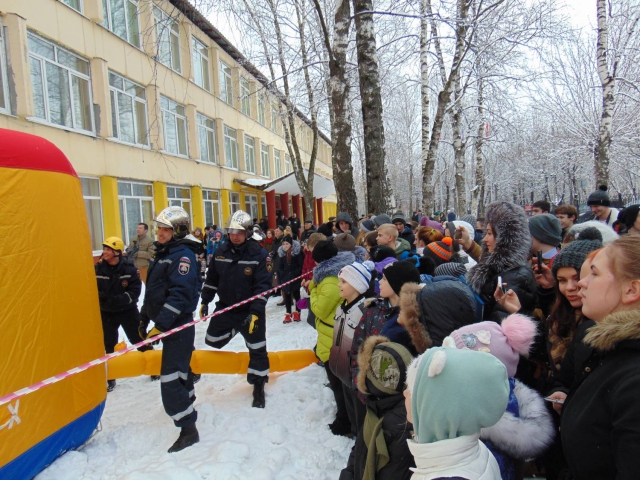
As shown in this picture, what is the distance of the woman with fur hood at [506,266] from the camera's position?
9.00 feet

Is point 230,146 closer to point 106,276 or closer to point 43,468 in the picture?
point 106,276

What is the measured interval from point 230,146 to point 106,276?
17.8m

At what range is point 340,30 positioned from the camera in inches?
275

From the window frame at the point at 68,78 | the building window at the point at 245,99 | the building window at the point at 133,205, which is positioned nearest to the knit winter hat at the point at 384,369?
the window frame at the point at 68,78

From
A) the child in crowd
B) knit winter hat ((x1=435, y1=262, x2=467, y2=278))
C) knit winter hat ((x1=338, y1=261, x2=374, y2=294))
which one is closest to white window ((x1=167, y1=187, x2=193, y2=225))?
knit winter hat ((x1=338, y1=261, x2=374, y2=294))

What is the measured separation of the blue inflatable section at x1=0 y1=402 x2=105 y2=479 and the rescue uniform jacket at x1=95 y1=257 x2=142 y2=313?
5.05 feet

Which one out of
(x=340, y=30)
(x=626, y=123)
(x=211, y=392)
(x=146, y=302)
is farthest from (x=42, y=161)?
(x=626, y=123)

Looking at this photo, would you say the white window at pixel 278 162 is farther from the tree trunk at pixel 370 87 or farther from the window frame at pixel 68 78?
the tree trunk at pixel 370 87

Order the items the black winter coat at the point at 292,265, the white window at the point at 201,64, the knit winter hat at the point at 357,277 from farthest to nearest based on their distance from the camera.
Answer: the white window at the point at 201,64 → the black winter coat at the point at 292,265 → the knit winter hat at the point at 357,277

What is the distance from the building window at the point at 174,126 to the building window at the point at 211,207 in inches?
100

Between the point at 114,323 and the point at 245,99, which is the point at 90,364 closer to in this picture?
the point at 114,323

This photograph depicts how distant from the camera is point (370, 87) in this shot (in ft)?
22.7

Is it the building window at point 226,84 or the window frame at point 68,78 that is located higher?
the building window at point 226,84

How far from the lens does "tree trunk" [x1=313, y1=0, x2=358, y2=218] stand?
6977mm
